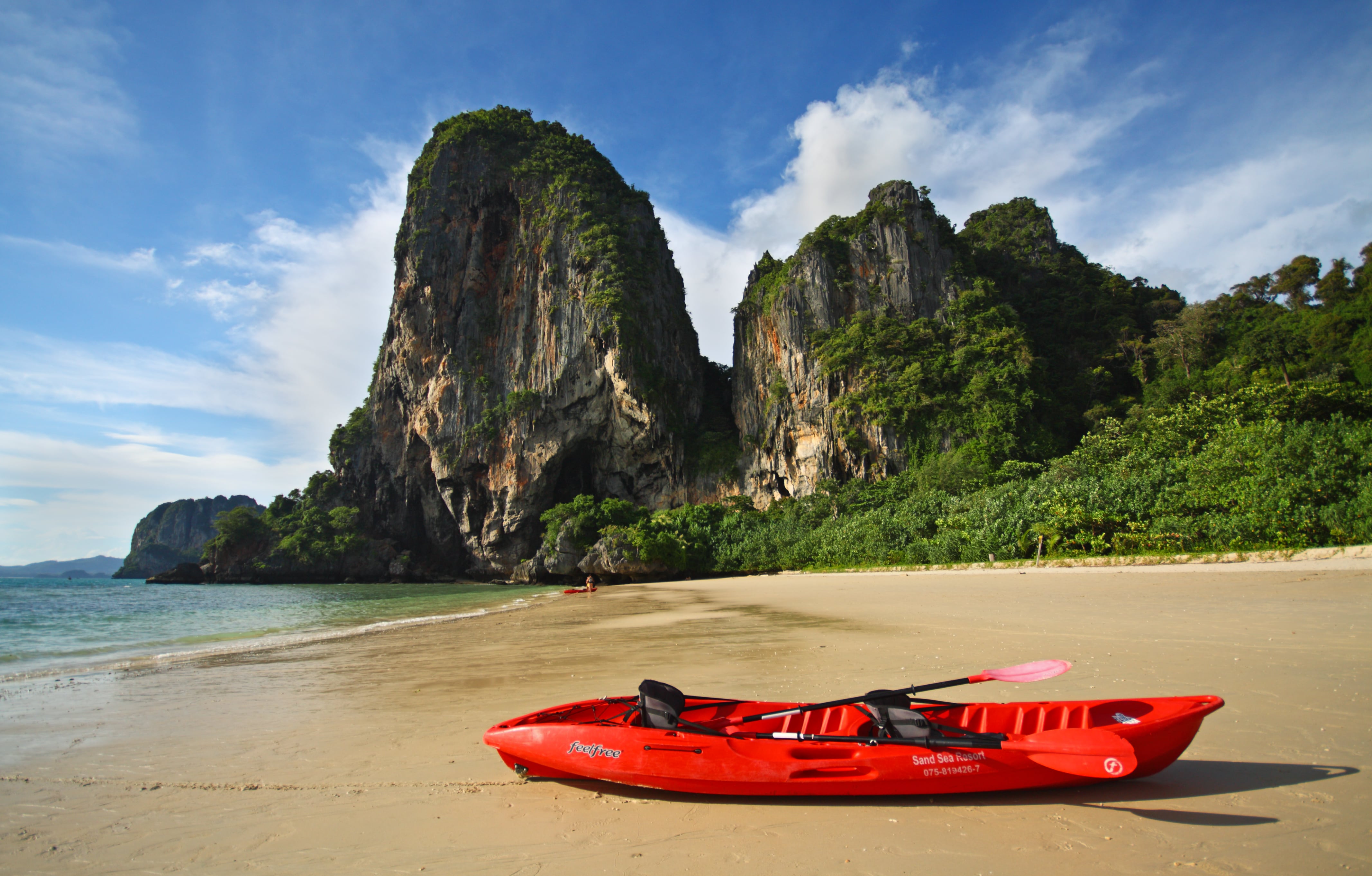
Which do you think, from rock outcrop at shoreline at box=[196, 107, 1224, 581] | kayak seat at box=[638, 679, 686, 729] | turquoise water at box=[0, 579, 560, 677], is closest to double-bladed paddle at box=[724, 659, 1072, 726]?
kayak seat at box=[638, 679, 686, 729]

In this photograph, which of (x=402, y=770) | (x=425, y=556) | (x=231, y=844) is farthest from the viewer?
(x=425, y=556)

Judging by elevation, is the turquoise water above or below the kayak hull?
below

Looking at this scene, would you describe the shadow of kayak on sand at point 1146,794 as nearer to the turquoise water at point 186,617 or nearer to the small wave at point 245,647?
the small wave at point 245,647

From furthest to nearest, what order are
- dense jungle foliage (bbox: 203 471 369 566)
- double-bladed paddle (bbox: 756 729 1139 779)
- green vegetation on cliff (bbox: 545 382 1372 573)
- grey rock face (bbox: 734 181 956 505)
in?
1. dense jungle foliage (bbox: 203 471 369 566)
2. grey rock face (bbox: 734 181 956 505)
3. green vegetation on cliff (bbox: 545 382 1372 573)
4. double-bladed paddle (bbox: 756 729 1139 779)

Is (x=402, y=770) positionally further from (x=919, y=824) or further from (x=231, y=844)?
(x=919, y=824)

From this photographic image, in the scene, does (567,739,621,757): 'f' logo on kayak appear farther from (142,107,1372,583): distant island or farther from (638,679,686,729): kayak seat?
(142,107,1372,583): distant island

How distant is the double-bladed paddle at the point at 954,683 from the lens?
340 cm

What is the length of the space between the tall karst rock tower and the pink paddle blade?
41.4 metres

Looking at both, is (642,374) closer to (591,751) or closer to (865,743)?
(591,751)

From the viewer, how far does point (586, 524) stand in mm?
38469

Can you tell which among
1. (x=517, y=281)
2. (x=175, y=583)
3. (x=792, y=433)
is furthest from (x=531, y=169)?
(x=175, y=583)

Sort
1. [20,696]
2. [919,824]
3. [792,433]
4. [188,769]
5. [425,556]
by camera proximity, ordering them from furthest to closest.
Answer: [425,556] < [792,433] < [20,696] < [188,769] < [919,824]

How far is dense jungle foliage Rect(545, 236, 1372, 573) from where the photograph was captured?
47.1 ft

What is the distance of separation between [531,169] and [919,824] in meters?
57.6
